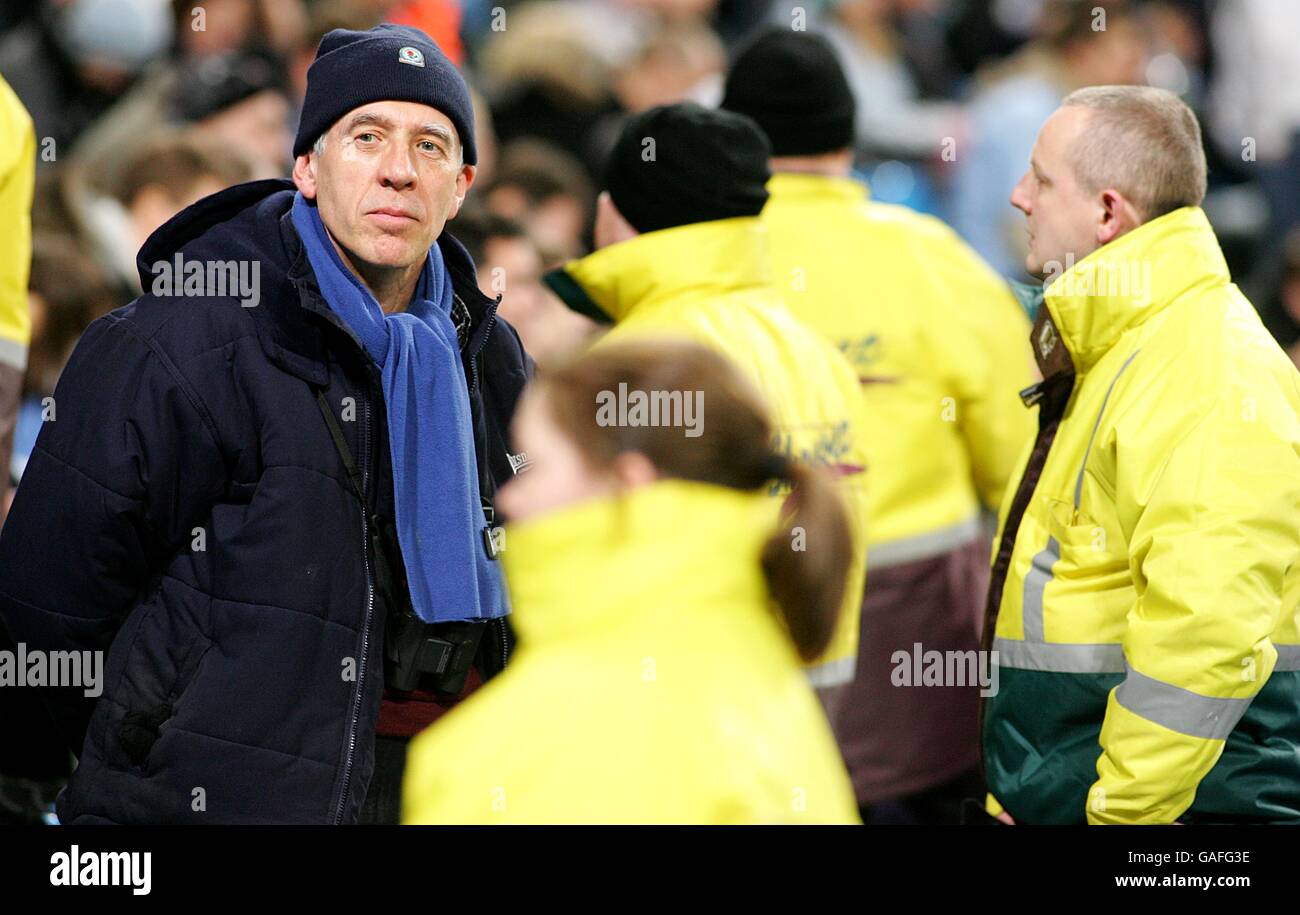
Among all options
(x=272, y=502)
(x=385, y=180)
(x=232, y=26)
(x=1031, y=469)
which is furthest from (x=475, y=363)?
(x=232, y=26)

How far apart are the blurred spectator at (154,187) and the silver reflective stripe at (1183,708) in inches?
109

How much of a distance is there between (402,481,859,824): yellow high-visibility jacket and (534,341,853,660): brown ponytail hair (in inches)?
1.2

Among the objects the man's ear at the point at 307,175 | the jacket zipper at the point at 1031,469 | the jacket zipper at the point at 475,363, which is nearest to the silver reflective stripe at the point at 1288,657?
the jacket zipper at the point at 1031,469

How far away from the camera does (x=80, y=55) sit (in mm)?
6785

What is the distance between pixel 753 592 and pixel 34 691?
65.1 inches

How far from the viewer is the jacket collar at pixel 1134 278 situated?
3.47 m

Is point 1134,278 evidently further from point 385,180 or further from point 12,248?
point 12,248

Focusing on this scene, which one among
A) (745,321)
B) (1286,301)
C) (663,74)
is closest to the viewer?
(745,321)

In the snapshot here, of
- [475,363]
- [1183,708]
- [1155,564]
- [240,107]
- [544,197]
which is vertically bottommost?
[1183,708]

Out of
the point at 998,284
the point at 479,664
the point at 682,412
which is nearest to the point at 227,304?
the point at 479,664

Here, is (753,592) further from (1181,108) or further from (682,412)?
(1181,108)

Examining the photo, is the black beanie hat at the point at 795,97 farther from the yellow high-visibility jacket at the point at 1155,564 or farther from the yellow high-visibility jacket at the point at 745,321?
the yellow high-visibility jacket at the point at 1155,564

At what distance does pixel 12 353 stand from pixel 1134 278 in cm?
221

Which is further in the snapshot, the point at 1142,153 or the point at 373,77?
the point at 1142,153
